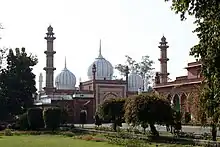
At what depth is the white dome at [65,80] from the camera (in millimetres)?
71688

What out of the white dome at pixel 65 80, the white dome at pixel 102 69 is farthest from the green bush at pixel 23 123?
the white dome at pixel 65 80

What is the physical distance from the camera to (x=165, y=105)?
29125mm

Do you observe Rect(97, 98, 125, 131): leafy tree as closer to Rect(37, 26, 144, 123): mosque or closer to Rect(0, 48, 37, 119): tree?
Rect(0, 48, 37, 119): tree

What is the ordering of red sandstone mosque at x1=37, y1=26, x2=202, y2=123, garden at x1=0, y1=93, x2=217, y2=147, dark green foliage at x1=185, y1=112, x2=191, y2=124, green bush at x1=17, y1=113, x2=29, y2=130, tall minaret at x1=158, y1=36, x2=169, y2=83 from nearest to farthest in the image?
garden at x1=0, y1=93, x2=217, y2=147
dark green foliage at x1=185, y1=112, x2=191, y2=124
green bush at x1=17, y1=113, x2=29, y2=130
red sandstone mosque at x1=37, y1=26, x2=202, y2=123
tall minaret at x1=158, y1=36, x2=169, y2=83

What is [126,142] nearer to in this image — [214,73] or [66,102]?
[214,73]

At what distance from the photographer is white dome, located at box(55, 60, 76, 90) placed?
7169cm

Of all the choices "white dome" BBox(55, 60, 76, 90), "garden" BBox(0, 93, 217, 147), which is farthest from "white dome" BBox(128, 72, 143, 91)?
"garden" BBox(0, 93, 217, 147)

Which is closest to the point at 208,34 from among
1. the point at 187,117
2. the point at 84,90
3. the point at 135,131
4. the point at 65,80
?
the point at 135,131

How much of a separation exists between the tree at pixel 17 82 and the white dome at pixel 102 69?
16948 millimetres

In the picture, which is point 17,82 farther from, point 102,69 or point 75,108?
point 102,69

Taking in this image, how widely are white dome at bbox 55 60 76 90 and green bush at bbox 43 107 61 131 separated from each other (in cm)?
2830

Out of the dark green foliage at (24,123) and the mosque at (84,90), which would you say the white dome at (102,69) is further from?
the dark green foliage at (24,123)

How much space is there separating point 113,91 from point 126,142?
3968 cm

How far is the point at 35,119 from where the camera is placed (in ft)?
145
